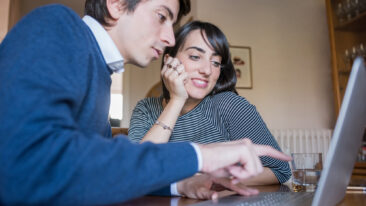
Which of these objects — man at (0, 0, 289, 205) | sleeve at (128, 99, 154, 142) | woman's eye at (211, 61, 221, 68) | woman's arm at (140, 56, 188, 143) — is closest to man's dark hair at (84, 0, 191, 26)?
man at (0, 0, 289, 205)

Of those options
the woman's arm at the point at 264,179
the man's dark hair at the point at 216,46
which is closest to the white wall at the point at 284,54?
the man's dark hair at the point at 216,46

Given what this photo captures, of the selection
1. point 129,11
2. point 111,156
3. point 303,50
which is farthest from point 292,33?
point 111,156

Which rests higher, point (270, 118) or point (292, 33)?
point (292, 33)

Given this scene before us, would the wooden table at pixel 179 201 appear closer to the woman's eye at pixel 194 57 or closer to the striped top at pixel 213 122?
the striped top at pixel 213 122

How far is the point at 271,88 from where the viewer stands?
3398 millimetres

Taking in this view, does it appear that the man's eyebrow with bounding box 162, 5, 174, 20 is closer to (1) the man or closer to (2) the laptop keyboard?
(1) the man

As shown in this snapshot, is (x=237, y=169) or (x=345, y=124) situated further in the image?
(x=237, y=169)

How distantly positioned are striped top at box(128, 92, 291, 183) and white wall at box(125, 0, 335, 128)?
1.92 meters

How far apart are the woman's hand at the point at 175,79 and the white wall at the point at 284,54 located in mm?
2033

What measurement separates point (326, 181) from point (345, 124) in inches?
4.1

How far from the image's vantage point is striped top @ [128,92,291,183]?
130 centimetres

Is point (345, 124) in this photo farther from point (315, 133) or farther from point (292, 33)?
point (292, 33)

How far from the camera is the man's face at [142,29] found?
878mm

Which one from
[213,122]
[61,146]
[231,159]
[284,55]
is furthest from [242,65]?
[61,146]
